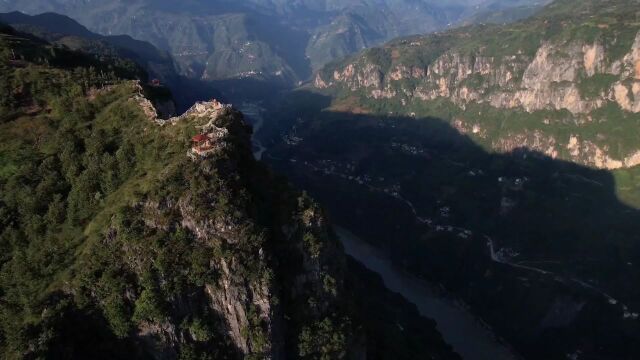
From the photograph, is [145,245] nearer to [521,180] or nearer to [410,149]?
[521,180]

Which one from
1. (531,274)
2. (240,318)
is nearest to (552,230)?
(531,274)

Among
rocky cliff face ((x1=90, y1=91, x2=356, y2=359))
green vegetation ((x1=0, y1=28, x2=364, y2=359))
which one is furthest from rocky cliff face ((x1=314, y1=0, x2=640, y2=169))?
green vegetation ((x1=0, y1=28, x2=364, y2=359))

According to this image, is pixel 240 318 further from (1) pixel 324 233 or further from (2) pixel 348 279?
(2) pixel 348 279

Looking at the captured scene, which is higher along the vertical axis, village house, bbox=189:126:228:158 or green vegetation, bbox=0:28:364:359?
village house, bbox=189:126:228:158

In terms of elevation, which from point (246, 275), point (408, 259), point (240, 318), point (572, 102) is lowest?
point (408, 259)

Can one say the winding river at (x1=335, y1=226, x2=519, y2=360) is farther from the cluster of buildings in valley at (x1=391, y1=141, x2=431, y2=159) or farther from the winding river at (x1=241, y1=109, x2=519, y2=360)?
the cluster of buildings in valley at (x1=391, y1=141, x2=431, y2=159)

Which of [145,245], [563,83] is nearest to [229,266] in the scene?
[145,245]
